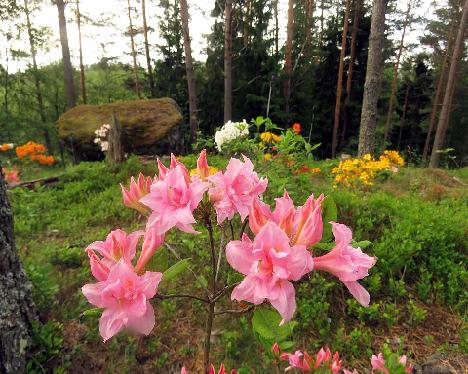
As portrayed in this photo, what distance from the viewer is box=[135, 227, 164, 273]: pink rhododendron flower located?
81 cm

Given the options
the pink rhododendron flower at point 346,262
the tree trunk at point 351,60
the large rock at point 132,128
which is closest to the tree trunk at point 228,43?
the large rock at point 132,128

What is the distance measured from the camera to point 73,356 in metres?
2.37

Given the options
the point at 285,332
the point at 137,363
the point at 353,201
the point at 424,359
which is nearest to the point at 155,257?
the point at 285,332

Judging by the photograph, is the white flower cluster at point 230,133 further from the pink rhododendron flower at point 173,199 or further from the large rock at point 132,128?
the large rock at point 132,128

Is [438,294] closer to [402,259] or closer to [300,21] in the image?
[402,259]

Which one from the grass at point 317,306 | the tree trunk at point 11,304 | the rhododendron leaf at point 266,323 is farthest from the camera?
the grass at point 317,306

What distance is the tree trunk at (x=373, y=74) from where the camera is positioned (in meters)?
7.18

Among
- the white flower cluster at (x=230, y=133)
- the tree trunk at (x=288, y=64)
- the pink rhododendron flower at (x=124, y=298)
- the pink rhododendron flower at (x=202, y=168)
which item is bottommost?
the white flower cluster at (x=230, y=133)

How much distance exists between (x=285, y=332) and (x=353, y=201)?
132 inches

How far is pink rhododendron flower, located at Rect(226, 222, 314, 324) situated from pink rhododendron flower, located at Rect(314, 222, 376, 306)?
132mm

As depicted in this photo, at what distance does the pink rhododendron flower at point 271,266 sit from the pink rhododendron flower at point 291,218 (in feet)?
0.21

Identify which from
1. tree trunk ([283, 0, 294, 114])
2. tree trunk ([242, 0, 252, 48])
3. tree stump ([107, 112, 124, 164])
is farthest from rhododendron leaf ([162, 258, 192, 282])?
tree trunk ([242, 0, 252, 48])

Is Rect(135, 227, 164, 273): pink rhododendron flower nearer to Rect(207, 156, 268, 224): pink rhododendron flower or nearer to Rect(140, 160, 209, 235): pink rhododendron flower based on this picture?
Rect(140, 160, 209, 235): pink rhododendron flower

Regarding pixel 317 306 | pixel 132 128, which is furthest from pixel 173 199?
pixel 132 128
